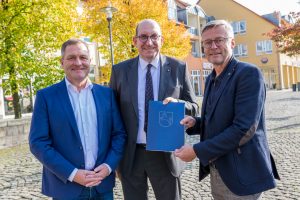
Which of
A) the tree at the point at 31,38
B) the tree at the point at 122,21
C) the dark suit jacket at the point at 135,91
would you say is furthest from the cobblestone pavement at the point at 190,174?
the tree at the point at 122,21

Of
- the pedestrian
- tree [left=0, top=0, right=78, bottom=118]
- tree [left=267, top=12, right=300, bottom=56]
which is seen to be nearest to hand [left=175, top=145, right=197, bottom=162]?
the pedestrian

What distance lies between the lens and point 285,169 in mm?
6527

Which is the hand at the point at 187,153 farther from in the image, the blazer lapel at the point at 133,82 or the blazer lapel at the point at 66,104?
the blazer lapel at the point at 66,104

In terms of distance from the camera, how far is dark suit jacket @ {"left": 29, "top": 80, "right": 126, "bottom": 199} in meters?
2.76

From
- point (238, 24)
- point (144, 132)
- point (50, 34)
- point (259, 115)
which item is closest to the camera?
point (259, 115)

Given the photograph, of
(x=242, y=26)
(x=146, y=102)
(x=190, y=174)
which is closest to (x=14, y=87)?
(x=190, y=174)

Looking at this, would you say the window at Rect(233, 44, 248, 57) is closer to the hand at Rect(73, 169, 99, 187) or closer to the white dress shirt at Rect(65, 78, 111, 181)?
the white dress shirt at Rect(65, 78, 111, 181)

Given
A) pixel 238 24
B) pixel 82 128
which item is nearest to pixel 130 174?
pixel 82 128

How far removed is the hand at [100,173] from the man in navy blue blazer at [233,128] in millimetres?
631

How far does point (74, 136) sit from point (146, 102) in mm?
821

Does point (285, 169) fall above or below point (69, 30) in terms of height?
below

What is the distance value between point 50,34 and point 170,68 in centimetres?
1086

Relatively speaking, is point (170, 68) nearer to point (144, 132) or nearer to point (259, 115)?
point (144, 132)

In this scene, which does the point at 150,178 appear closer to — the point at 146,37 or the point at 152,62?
the point at 152,62
